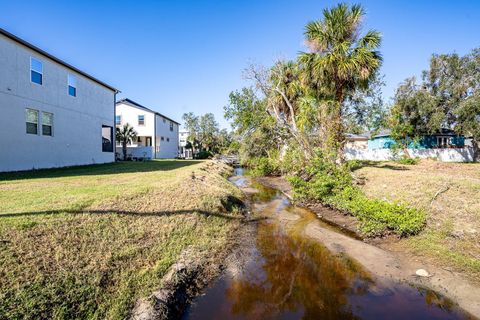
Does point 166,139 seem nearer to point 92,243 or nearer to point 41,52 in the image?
point 41,52

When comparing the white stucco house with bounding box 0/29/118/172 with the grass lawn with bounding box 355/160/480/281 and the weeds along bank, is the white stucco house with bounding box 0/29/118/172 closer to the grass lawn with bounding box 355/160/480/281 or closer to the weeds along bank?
the weeds along bank

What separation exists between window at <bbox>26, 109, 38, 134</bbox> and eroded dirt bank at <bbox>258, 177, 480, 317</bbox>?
1407 cm

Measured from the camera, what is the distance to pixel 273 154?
2305 cm

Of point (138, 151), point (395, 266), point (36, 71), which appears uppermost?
point (36, 71)

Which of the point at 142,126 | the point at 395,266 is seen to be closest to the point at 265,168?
the point at 395,266

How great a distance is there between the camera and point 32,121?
13.8m

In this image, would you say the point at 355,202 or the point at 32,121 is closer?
the point at 355,202

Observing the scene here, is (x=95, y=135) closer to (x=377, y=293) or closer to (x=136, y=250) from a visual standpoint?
(x=136, y=250)

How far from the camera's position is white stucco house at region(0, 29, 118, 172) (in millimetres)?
12320

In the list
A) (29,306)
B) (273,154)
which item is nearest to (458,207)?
(29,306)

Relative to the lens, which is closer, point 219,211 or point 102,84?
point 219,211

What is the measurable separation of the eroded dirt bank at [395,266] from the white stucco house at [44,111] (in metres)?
13.6

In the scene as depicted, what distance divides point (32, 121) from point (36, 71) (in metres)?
2.65

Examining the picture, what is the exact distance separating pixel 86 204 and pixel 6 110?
9656 millimetres
